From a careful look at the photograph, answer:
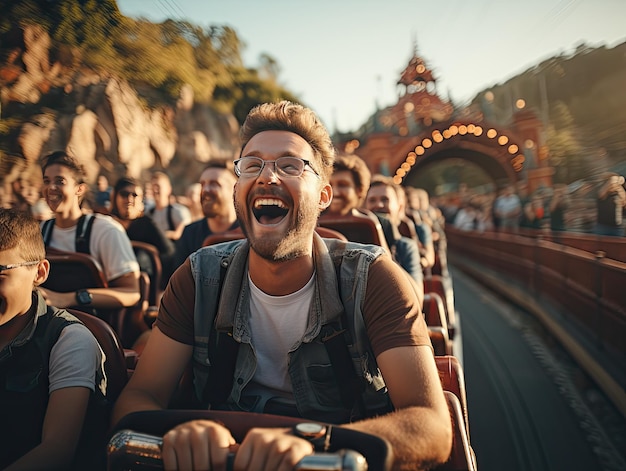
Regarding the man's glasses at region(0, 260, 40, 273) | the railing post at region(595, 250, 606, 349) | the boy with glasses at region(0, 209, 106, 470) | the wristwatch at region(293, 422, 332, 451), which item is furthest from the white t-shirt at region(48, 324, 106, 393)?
the railing post at region(595, 250, 606, 349)

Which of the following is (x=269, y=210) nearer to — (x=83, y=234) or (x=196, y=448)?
(x=196, y=448)

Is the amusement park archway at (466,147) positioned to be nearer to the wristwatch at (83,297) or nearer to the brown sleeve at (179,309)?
the wristwatch at (83,297)

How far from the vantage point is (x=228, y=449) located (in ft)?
2.97

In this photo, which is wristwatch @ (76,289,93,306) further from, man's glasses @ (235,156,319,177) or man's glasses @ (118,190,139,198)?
man's glasses @ (118,190,139,198)

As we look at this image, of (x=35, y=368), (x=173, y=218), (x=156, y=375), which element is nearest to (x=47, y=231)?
(x=35, y=368)

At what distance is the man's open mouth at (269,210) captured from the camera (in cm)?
148

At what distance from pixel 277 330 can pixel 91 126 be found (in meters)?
10.5

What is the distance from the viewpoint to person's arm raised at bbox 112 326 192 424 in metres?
1.31

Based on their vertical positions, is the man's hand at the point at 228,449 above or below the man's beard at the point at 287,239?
below

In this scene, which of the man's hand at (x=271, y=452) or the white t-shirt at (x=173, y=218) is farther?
the white t-shirt at (x=173, y=218)

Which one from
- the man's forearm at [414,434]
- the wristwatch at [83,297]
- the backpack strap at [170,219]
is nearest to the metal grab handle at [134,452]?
the man's forearm at [414,434]

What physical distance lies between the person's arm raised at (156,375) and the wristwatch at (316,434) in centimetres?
60

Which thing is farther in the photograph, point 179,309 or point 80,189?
point 80,189

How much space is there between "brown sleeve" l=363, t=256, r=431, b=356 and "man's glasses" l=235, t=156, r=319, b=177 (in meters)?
0.38
